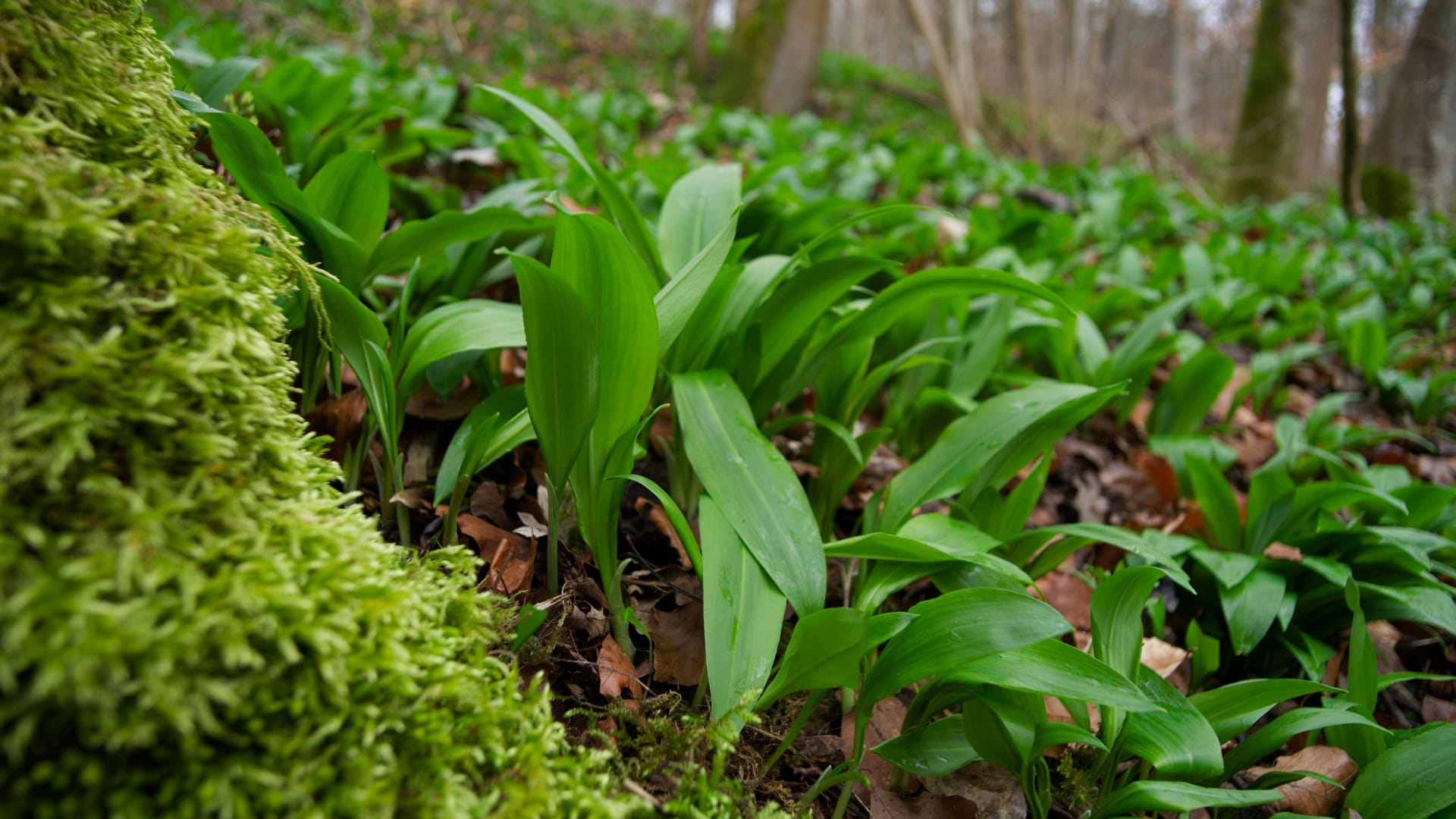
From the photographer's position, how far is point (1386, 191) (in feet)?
25.5

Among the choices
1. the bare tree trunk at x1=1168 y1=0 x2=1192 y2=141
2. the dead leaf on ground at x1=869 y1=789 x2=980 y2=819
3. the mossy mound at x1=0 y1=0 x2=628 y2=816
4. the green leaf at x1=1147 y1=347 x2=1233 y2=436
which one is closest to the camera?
the mossy mound at x1=0 y1=0 x2=628 y2=816

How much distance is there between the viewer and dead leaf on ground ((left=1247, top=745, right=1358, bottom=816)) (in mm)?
1360

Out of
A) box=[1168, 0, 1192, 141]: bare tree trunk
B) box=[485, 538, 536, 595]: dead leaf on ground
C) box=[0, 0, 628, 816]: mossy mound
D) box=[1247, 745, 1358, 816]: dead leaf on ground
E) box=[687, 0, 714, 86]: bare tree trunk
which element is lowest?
box=[1247, 745, 1358, 816]: dead leaf on ground

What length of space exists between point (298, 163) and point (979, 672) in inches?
75.8

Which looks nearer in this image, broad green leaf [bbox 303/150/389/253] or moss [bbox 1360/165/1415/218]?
broad green leaf [bbox 303/150/389/253]

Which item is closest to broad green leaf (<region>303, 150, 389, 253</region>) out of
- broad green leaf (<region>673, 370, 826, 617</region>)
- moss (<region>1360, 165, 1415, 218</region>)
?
broad green leaf (<region>673, 370, 826, 617</region>)

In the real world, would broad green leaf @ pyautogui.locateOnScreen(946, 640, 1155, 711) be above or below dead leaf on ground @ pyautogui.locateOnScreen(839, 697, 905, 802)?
above

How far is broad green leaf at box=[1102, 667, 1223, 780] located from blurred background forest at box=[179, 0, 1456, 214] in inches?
237

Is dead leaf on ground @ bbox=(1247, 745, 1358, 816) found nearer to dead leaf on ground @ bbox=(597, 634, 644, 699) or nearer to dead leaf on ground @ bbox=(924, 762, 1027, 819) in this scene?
dead leaf on ground @ bbox=(924, 762, 1027, 819)

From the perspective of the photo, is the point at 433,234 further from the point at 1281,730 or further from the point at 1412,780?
the point at 1412,780

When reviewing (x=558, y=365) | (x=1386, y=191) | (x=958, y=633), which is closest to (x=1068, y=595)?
(x=958, y=633)

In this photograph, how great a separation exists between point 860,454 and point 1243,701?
78cm

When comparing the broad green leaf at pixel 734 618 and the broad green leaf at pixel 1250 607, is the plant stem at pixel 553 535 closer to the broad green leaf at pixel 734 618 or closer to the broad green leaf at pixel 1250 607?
the broad green leaf at pixel 734 618

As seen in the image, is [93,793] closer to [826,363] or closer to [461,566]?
[461,566]
